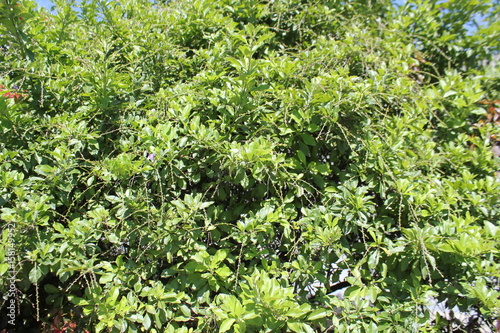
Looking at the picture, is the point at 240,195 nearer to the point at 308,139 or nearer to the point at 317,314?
the point at 308,139

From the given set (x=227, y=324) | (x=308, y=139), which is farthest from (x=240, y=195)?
(x=227, y=324)

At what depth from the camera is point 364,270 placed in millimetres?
1965

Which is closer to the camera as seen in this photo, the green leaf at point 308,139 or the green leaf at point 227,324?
the green leaf at point 227,324

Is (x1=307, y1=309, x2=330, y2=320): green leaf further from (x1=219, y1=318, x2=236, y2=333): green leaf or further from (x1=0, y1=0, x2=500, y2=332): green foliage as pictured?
(x1=219, y1=318, x2=236, y2=333): green leaf

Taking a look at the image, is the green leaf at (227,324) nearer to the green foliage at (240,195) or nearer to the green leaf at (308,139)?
the green foliage at (240,195)

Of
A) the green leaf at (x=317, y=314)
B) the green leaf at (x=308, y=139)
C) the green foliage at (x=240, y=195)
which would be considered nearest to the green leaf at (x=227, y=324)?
the green foliage at (x=240, y=195)

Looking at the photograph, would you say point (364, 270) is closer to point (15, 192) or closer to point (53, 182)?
point (53, 182)

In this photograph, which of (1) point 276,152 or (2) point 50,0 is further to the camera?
(2) point 50,0

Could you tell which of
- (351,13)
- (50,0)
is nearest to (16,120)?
(50,0)

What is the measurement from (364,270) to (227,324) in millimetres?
802

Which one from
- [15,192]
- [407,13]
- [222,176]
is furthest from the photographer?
[407,13]

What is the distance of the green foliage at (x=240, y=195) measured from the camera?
1.86 m

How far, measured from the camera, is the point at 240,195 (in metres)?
2.22

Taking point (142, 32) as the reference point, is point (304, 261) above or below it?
below
